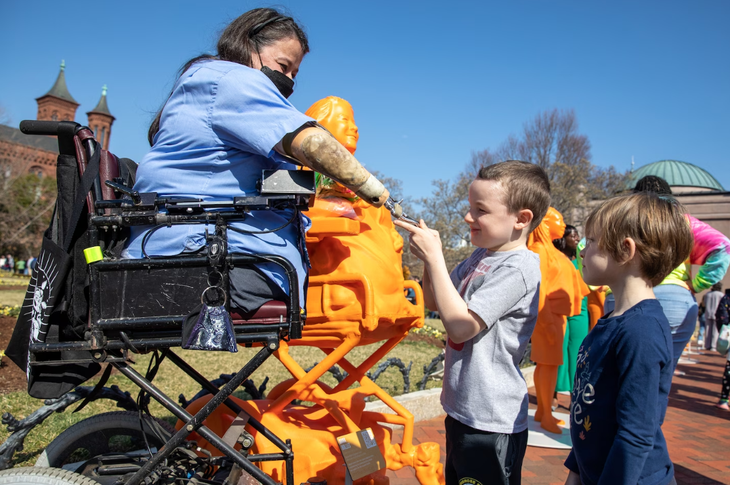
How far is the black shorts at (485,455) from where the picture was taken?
1.85 m

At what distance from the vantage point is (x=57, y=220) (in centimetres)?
195

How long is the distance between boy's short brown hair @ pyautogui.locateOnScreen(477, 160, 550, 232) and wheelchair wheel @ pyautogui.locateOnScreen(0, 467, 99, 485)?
182 centimetres

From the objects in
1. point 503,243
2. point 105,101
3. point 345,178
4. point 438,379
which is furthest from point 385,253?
point 105,101

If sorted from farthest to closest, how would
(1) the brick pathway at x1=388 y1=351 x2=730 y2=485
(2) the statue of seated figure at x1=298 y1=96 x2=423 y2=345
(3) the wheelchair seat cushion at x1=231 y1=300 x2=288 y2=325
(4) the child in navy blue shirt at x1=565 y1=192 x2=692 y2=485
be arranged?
(1) the brick pathway at x1=388 y1=351 x2=730 y2=485
(2) the statue of seated figure at x1=298 y1=96 x2=423 y2=345
(3) the wheelchair seat cushion at x1=231 y1=300 x2=288 y2=325
(4) the child in navy blue shirt at x1=565 y1=192 x2=692 y2=485

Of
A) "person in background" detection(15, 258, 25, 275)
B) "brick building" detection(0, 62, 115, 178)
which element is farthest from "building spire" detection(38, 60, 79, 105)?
"person in background" detection(15, 258, 25, 275)

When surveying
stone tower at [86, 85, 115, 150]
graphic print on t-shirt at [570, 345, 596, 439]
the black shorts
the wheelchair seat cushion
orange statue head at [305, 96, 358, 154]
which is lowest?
the black shorts

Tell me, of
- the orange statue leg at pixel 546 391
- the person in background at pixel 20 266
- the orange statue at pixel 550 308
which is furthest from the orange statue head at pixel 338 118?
the person in background at pixel 20 266

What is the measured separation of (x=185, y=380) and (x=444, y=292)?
4.41 meters

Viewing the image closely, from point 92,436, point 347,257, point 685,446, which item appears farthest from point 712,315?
point 92,436

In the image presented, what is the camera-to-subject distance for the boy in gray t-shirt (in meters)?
1.83

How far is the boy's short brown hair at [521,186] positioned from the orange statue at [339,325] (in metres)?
0.70

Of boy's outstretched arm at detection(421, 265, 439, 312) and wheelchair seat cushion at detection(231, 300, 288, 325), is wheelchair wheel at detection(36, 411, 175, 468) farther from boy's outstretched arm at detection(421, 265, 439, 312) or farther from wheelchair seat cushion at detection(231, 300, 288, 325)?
boy's outstretched arm at detection(421, 265, 439, 312)

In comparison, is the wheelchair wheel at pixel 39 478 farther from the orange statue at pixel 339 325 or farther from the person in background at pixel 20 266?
the person in background at pixel 20 266

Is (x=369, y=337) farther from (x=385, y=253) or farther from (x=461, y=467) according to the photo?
(x=461, y=467)
